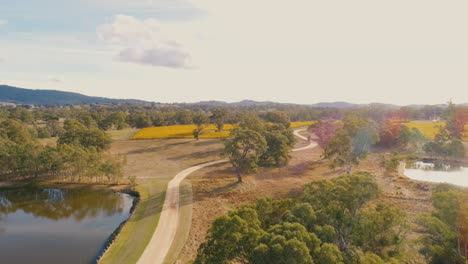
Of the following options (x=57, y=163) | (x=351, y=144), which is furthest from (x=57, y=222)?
(x=351, y=144)

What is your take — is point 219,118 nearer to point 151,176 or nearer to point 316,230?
point 151,176

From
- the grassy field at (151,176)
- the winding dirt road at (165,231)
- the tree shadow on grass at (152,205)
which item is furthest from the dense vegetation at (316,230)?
the tree shadow on grass at (152,205)

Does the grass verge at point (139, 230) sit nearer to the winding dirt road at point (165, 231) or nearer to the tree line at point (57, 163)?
the winding dirt road at point (165, 231)

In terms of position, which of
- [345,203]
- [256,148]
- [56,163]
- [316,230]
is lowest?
[56,163]

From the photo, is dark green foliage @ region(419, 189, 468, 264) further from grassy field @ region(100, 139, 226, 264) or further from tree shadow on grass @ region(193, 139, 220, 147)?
tree shadow on grass @ region(193, 139, 220, 147)

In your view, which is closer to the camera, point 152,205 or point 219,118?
point 152,205

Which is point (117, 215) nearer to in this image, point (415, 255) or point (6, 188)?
point (6, 188)

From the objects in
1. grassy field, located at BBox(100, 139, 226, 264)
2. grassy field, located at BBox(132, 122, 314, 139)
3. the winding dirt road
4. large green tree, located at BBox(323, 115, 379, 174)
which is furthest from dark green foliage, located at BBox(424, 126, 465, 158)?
the winding dirt road
